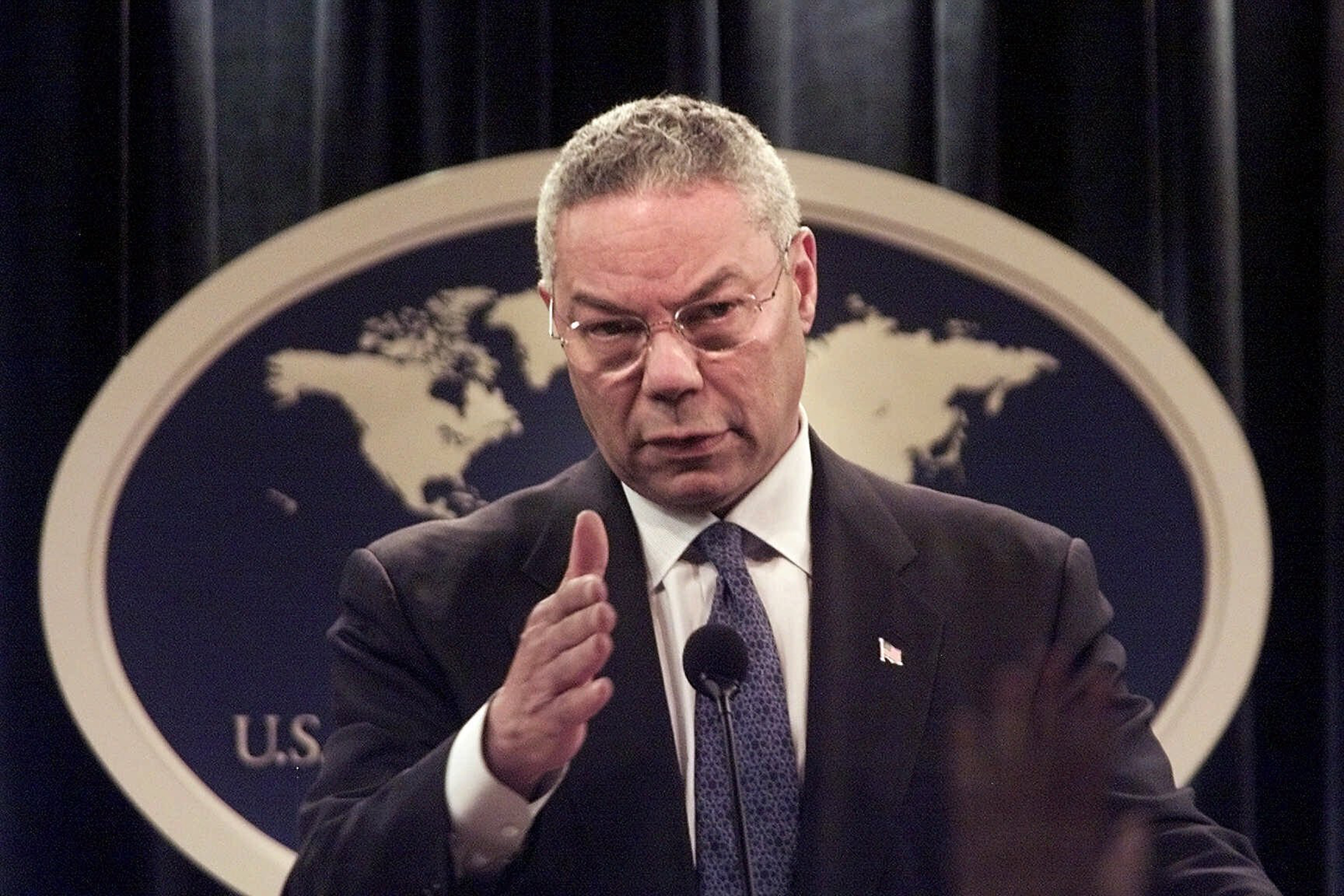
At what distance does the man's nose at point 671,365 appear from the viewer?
1520 mm

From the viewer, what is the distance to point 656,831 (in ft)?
4.96

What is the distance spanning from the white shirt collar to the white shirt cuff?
1.01 ft

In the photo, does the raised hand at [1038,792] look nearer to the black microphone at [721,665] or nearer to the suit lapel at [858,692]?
the suit lapel at [858,692]

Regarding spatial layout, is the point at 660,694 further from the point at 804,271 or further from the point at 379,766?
the point at 804,271

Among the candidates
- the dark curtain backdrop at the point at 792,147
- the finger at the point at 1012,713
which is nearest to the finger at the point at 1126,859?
the finger at the point at 1012,713

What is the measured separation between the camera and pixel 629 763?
155 cm

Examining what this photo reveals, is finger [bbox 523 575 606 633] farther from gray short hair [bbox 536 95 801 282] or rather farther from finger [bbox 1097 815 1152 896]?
finger [bbox 1097 815 1152 896]

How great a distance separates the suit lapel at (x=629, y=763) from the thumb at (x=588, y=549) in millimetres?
256

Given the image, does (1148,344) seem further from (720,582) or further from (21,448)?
(21,448)

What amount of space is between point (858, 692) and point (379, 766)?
0.46 metres

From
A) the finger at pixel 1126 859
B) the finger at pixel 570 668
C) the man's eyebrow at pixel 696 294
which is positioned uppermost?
the man's eyebrow at pixel 696 294

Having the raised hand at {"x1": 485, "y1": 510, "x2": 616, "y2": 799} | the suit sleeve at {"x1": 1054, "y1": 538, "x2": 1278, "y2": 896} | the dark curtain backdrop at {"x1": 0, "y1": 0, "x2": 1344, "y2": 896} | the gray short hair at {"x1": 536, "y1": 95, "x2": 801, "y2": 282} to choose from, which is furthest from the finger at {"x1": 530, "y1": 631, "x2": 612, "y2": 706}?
the dark curtain backdrop at {"x1": 0, "y1": 0, "x2": 1344, "y2": 896}

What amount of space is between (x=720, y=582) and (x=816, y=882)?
0.30 m

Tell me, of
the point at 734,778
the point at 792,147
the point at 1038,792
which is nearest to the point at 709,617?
the point at 734,778
